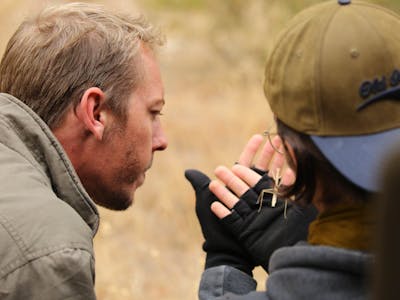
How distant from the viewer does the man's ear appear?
2.38m

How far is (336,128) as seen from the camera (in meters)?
1.49

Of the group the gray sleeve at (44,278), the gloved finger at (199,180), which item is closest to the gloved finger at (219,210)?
the gloved finger at (199,180)

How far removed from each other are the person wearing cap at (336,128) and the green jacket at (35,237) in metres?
0.43

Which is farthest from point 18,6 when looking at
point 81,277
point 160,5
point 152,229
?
point 81,277

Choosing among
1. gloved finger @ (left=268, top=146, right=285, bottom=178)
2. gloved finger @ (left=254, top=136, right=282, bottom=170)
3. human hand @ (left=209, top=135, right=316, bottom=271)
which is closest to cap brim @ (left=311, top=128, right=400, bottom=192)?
human hand @ (left=209, top=135, right=316, bottom=271)

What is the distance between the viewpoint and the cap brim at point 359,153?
4.78ft

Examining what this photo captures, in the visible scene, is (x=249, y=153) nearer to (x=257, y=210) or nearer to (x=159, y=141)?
(x=257, y=210)

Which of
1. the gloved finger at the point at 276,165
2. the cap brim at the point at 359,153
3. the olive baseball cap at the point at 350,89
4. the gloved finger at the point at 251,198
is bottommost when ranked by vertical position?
the gloved finger at the point at 251,198

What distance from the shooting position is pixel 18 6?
35.6 ft

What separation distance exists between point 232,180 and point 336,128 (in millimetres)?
631

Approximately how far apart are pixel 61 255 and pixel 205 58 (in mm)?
9550

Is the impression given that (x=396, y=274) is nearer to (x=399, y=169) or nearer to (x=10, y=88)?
(x=399, y=169)

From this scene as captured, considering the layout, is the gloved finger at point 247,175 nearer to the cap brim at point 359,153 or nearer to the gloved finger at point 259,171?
the gloved finger at point 259,171

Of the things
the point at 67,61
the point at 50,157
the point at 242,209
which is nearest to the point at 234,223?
the point at 242,209
